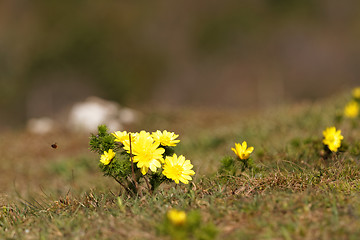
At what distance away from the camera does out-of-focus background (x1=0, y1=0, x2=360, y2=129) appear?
20.1 metres

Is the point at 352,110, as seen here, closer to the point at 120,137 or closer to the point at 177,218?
the point at 120,137

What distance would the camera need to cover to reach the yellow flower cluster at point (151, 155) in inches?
96.2

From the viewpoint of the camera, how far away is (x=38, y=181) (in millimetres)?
5781

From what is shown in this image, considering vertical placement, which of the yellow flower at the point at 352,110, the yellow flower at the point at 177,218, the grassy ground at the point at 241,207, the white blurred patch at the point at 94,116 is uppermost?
the white blurred patch at the point at 94,116

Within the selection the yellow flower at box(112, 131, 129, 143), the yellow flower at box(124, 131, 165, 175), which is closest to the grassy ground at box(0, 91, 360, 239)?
the yellow flower at box(124, 131, 165, 175)

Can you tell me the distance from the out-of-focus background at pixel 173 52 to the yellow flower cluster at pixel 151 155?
1696 cm

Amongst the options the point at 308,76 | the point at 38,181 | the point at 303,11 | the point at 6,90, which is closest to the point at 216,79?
the point at 308,76

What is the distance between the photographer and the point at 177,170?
8.30 ft

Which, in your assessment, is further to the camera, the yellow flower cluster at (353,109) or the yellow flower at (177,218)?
the yellow flower cluster at (353,109)

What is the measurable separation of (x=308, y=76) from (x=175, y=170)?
61.4 feet

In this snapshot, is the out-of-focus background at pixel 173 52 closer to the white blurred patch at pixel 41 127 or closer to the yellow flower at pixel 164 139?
the white blurred patch at pixel 41 127

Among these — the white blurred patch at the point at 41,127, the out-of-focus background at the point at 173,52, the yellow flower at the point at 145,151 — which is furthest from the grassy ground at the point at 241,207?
the out-of-focus background at the point at 173,52

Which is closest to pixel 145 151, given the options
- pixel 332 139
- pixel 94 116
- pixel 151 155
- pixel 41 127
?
pixel 151 155

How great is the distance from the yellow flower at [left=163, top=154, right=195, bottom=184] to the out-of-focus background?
16.9m
